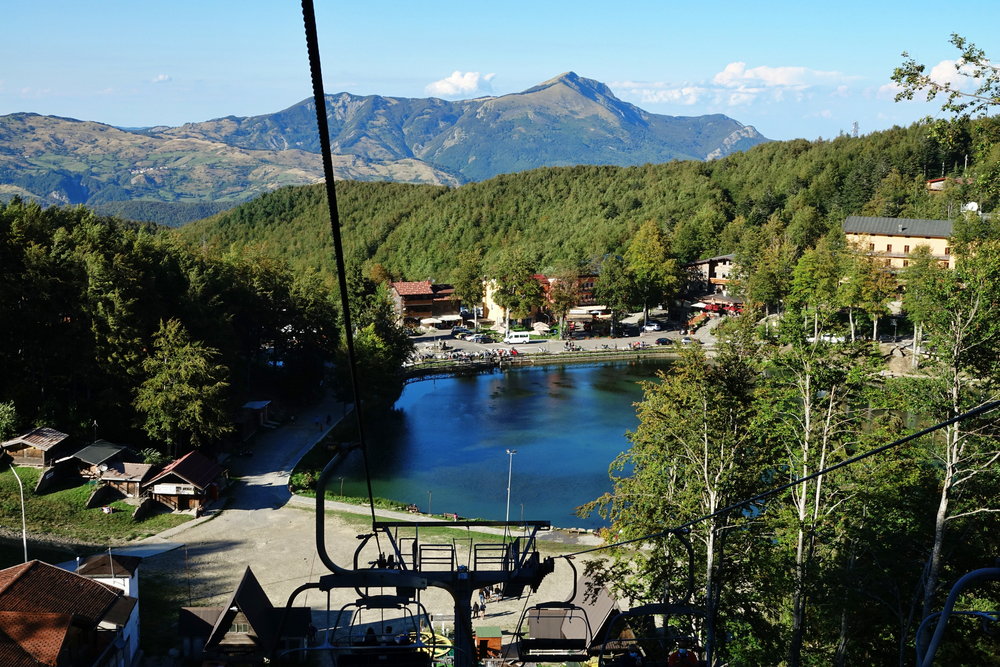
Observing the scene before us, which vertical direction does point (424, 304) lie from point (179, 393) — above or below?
below

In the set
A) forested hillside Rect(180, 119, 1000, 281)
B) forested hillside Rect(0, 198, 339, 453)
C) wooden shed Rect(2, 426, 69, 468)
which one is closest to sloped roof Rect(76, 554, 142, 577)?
wooden shed Rect(2, 426, 69, 468)

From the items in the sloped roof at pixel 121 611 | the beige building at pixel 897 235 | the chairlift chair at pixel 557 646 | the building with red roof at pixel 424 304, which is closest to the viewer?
the chairlift chair at pixel 557 646

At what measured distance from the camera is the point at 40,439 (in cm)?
2083

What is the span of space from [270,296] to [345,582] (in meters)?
32.4

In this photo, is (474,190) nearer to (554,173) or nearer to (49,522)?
(554,173)

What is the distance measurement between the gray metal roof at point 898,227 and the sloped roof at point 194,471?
148ft

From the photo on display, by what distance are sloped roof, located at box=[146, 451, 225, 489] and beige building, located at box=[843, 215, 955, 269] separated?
40.6 meters

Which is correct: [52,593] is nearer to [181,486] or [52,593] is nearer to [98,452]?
[181,486]

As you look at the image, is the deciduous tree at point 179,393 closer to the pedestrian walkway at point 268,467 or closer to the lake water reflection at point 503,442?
the pedestrian walkway at point 268,467

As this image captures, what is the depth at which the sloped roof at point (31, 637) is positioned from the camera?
10383mm

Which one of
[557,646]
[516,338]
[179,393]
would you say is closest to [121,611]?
[557,646]

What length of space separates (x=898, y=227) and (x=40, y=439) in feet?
163

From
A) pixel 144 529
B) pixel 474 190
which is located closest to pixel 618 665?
pixel 144 529

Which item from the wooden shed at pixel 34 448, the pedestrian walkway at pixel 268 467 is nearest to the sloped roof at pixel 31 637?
the pedestrian walkway at pixel 268 467
